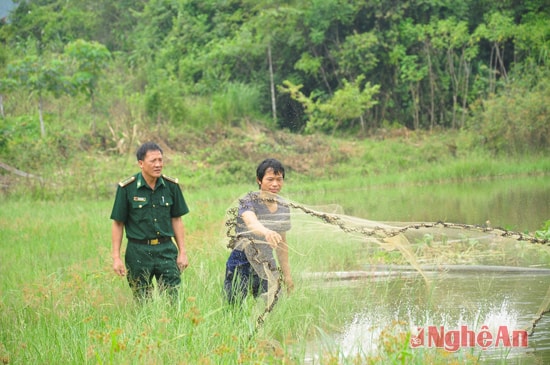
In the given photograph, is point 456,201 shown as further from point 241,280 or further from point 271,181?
point 271,181

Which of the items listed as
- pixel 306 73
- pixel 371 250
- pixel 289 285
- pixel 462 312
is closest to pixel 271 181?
pixel 289 285

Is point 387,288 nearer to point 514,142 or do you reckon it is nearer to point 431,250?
point 431,250

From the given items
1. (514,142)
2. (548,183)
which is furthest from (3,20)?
(548,183)

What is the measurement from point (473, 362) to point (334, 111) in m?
17.1

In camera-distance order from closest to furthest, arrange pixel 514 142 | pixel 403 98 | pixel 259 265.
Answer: pixel 259 265 → pixel 514 142 → pixel 403 98

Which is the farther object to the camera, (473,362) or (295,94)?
(295,94)

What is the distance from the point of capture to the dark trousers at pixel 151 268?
5.19 metres

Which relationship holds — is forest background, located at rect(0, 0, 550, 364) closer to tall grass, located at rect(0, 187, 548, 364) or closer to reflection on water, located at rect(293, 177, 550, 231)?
reflection on water, located at rect(293, 177, 550, 231)

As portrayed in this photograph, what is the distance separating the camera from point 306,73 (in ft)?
75.6

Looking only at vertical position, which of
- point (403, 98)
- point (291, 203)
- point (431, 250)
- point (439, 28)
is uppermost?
point (439, 28)

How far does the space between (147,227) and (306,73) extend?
18243 mm

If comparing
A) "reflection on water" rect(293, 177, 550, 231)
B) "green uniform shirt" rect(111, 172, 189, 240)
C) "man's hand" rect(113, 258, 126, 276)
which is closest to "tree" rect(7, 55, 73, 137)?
"reflection on water" rect(293, 177, 550, 231)

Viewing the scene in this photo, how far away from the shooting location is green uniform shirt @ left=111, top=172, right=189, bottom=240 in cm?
520

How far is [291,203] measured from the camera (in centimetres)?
504
